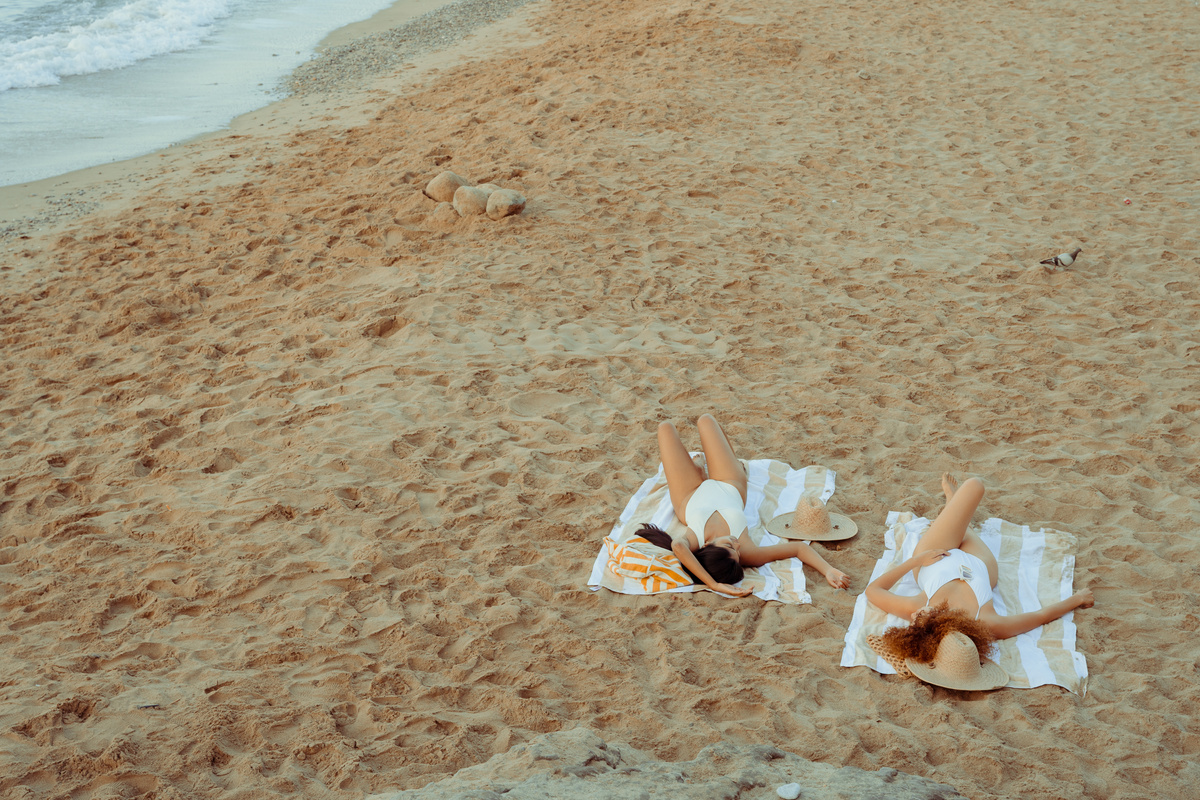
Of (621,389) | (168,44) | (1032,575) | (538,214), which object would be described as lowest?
(1032,575)

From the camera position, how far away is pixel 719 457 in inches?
183

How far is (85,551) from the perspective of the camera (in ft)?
14.3

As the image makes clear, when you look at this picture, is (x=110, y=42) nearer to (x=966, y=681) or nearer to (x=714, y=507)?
(x=714, y=507)

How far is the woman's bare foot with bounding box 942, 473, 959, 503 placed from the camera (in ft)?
14.5

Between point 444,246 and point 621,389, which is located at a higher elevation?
point 444,246

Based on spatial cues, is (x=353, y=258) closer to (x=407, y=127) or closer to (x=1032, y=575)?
(x=407, y=127)

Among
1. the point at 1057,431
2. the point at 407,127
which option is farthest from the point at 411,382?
the point at 407,127

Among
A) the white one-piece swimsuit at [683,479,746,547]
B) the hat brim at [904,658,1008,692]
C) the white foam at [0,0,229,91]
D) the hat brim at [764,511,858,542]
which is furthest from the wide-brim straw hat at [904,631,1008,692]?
the white foam at [0,0,229,91]

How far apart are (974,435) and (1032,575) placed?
1.21 m

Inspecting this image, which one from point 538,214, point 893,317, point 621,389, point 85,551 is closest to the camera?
point 85,551

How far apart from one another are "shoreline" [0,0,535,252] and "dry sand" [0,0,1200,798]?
24cm

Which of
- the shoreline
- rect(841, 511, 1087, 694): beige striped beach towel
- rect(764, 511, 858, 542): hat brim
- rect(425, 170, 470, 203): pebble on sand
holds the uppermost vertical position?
the shoreline

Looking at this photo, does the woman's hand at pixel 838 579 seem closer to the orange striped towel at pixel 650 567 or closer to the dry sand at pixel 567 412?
the dry sand at pixel 567 412

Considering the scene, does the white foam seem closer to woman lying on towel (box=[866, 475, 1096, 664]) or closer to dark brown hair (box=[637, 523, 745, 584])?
dark brown hair (box=[637, 523, 745, 584])
